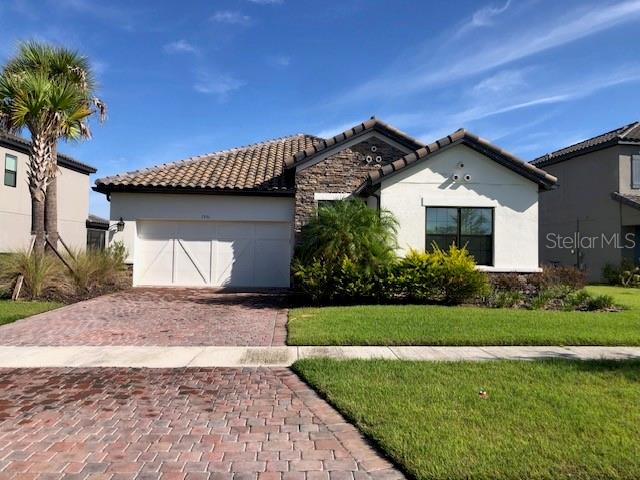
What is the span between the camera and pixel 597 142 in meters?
23.0

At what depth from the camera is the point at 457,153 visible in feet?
47.3

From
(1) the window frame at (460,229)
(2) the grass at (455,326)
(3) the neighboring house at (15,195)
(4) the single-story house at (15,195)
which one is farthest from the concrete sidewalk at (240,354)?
(4) the single-story house at (15,195)

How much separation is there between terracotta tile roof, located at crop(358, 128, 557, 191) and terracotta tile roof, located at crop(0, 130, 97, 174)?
1182cm

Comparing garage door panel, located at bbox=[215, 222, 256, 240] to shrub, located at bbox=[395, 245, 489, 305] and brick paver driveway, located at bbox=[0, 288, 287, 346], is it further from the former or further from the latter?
shrub, located at bbox=[395, 245, 489, 305]

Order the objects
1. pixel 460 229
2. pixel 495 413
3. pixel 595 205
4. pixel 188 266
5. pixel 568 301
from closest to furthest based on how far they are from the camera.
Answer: pixel 495 413, pixel 568 301, pixel 460 229, pixel 188 266, pixel 595 205

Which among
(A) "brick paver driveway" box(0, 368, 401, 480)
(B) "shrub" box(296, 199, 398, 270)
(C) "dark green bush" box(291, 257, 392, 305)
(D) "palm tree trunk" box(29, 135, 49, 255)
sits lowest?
(A) "brick paver driveway" box(0, 368, 401, 480)

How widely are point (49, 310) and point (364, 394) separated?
9339mm

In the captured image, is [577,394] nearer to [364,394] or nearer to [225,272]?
[364,394]

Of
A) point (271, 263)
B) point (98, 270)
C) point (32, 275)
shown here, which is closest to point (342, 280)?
point (271, 263)

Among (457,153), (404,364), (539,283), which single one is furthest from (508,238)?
(404,364)

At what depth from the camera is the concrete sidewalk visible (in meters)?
7.12

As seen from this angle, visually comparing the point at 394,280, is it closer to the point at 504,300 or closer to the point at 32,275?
the point at 504,300

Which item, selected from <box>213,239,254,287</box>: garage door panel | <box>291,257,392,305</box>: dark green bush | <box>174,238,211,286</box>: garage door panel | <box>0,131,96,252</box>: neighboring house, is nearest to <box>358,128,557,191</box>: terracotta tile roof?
<box>291,257,392,305</box>: dark green bush

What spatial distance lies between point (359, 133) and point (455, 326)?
28.9 feet
